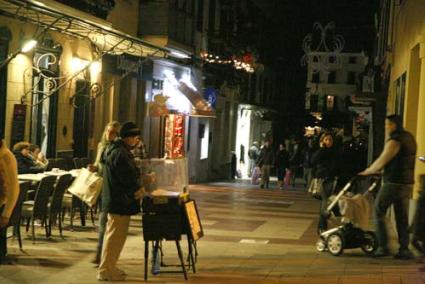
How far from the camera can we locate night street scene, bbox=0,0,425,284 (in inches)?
388

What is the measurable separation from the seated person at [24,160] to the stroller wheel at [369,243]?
20.7 ft

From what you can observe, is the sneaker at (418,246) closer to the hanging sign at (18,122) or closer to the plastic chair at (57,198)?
the plastic chair at (57,198)

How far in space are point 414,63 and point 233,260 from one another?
20.9 ft

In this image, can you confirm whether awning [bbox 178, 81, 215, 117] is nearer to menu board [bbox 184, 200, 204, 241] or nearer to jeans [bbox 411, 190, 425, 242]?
jeans [bbox 411, 190, 425, 242]

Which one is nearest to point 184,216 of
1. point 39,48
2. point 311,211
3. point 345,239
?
point 345,239

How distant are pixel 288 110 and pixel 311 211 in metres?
39.9

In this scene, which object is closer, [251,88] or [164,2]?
[164,2]

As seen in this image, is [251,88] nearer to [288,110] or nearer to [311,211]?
[288,110]

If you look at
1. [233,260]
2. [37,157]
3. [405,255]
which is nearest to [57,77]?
[37,157]

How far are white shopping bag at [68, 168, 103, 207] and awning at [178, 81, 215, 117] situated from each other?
546 inches

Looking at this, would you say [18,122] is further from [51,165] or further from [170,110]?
[170,110]

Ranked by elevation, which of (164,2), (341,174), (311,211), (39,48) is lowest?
(311,211)

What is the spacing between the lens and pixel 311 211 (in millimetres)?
20156

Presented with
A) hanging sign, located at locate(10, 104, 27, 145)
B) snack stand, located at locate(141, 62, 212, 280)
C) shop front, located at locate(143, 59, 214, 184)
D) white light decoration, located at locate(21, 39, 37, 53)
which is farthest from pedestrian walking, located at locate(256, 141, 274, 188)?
white light decoration, located at locate(21, 39, 37, 53)
